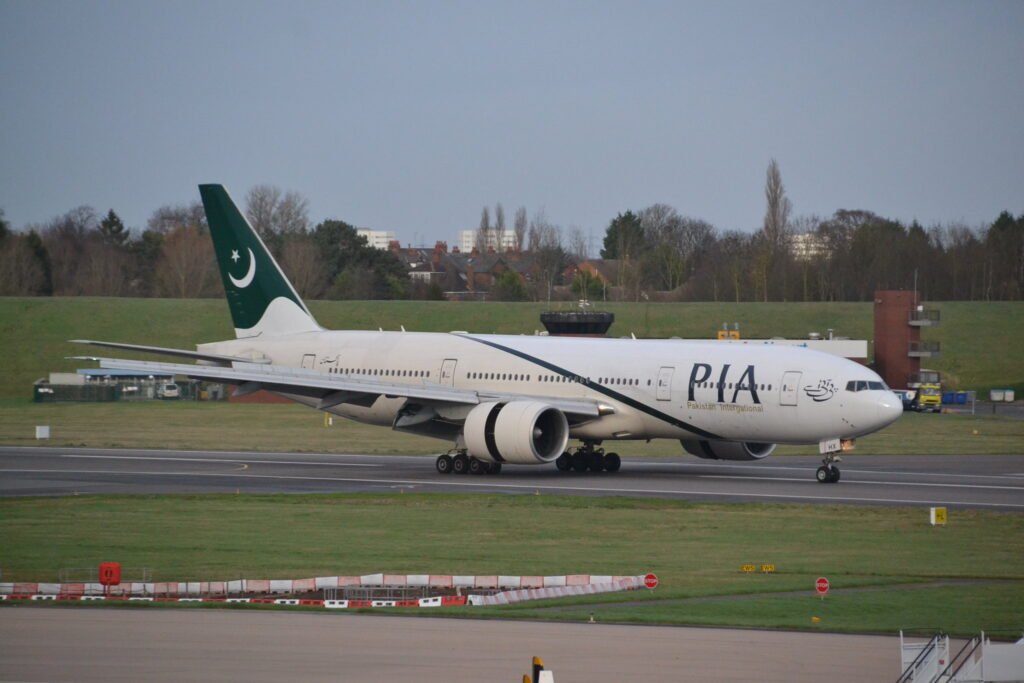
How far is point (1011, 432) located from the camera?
65.5 m

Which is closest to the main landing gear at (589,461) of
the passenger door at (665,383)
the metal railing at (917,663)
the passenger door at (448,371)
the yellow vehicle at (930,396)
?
the passenger door at (665,383)

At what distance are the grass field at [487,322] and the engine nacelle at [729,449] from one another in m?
65.3

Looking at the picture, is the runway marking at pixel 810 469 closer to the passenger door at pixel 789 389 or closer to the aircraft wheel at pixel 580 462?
the aircraft wheel at pixel 580 462

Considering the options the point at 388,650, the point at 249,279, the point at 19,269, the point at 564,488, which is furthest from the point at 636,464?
the point at 19,269

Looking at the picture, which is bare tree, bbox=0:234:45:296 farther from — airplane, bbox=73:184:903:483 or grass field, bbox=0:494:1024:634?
grass field, bbox=0:494:1024:634

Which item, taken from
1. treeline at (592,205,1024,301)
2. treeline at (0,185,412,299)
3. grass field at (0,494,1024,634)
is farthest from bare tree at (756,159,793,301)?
grass field at (0,494,1024,634)

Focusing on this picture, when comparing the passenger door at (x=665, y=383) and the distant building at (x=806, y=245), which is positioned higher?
the distant building at (x=806, y=245)

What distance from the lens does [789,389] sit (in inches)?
1591

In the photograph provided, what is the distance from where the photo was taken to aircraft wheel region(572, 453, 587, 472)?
149 feet

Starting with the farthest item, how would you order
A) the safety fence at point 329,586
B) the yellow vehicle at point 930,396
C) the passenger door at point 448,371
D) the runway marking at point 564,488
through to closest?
the yellow vehicle at point 930,396
the passenger door at point 448,371
the runway marking at point 564,488
the safety fence at point 329,586

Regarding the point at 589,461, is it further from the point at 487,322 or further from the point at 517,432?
the point at 487,322

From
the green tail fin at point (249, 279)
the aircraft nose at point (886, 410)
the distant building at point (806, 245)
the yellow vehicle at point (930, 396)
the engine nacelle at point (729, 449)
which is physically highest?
the distant building at point (806, 245)

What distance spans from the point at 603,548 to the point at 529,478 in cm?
1513

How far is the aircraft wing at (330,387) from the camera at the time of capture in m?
43.4
